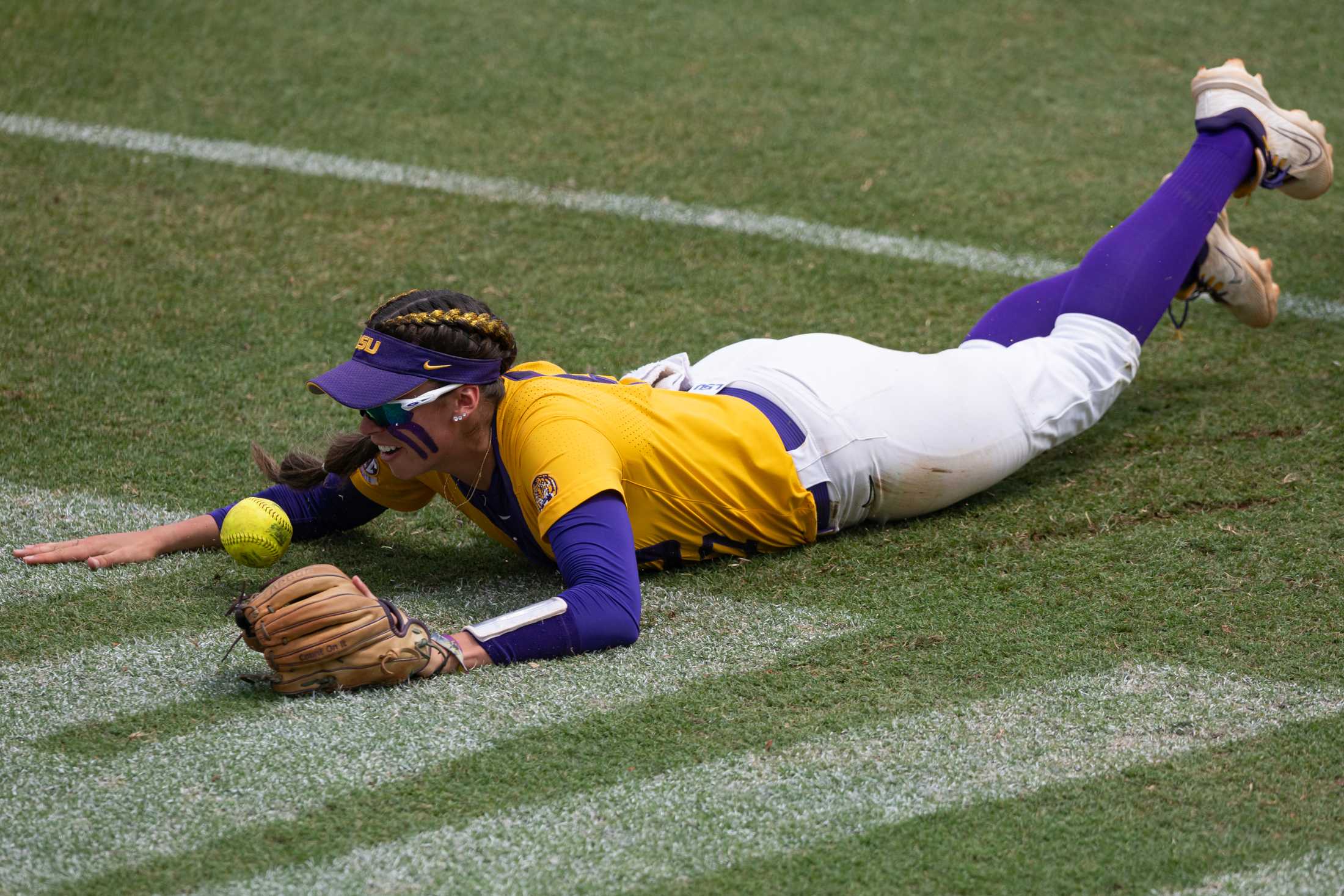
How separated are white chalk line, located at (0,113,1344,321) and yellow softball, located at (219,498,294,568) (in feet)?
9.82

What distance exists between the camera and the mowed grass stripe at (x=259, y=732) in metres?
2.44

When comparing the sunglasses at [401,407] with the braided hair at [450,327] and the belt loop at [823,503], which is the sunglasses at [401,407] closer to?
the braided hair at [450,327]

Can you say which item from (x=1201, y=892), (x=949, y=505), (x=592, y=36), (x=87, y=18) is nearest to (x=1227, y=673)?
(x=1201, y=892)

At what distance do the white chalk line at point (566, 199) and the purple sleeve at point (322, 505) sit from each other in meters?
2.80

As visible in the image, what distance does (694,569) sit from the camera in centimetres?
361

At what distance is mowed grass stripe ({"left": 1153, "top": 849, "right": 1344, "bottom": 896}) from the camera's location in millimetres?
2270

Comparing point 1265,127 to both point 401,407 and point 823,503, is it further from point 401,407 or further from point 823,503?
point 401,407

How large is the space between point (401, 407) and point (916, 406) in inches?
56.3

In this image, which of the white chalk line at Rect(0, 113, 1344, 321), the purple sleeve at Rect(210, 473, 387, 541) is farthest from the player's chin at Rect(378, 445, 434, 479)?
the white chalk line at Rect(0, 113, 1344, 321)

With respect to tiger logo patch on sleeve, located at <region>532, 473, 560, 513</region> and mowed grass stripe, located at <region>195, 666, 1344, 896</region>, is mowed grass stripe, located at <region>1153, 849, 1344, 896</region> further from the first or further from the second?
tiger logo patch on sleeve, located at <region>532, 473, 560, 513</region>

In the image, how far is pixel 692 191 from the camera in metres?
6.39

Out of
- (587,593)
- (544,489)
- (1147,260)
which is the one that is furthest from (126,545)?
(1147,260)

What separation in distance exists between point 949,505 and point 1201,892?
1.79m

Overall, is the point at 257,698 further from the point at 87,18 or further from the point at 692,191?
the point at 87,18
